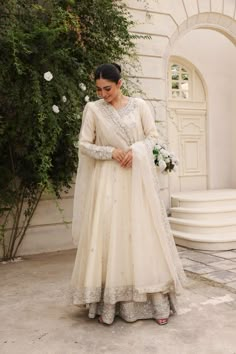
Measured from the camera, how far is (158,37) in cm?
534

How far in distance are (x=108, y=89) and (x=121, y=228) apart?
0.87 metres

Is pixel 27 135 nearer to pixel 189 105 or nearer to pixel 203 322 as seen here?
pixel 203 322

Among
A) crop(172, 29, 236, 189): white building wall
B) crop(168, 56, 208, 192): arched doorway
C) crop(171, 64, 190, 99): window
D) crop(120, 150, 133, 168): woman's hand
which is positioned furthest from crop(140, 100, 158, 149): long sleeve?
crop(172, 29, 236, 189): white building wall

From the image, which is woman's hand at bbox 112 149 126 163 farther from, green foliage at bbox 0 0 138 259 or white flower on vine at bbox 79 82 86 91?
white flower on vine at bbox 79 82 86 91

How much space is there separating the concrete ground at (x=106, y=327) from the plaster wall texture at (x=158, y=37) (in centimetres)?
126

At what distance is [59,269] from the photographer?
3895mm

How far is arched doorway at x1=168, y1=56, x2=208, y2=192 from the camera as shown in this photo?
21.5ft

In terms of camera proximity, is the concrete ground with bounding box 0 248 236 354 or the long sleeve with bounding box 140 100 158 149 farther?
the long sleeve with bounding box 140 100 158 149

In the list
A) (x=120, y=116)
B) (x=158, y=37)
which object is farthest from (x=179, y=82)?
(x=120, y=116)

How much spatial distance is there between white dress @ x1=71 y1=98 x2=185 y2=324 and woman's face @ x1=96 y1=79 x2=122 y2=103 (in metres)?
0.07

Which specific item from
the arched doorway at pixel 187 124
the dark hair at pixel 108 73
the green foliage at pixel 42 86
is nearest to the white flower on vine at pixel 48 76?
the green foliage at pixel 42 86

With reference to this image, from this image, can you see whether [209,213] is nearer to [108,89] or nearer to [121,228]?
[121,228]

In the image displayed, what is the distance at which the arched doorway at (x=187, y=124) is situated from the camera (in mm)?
6543

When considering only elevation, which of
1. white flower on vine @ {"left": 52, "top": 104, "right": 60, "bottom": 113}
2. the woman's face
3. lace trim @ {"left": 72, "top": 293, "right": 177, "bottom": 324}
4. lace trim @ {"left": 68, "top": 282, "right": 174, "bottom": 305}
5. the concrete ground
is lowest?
the concrete ground
